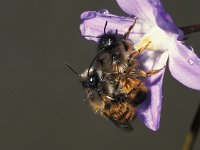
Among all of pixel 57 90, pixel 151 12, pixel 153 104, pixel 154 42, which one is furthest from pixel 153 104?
pixel 57 90

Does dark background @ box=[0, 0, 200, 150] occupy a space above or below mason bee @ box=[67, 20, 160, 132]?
below

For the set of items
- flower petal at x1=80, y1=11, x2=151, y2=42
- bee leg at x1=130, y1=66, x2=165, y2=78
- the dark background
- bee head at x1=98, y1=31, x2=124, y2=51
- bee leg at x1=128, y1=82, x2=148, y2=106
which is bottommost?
the dark background

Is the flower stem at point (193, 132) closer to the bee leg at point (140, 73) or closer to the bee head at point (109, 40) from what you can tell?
the bee leg at point (140, 73)

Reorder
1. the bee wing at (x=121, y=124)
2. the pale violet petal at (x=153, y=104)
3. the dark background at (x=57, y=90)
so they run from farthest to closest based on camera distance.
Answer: the dark background at (x=57, y=90), the pale violet petal at (x=153, y=104), the bee wing at (x=121, y=124)

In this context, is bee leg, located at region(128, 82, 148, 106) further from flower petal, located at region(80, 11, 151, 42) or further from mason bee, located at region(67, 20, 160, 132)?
flower petal, located at region(80, 11, 151, 42)

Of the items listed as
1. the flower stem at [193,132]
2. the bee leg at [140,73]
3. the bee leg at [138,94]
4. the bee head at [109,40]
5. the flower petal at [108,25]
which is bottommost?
the flower stem at [193,132]

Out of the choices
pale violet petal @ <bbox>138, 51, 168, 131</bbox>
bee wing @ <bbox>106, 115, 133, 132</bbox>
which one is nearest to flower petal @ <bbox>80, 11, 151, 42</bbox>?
pale violet petal @ <bbox>138, 51, 168, 131</bbox>

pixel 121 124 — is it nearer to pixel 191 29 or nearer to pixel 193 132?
pixel 193 132

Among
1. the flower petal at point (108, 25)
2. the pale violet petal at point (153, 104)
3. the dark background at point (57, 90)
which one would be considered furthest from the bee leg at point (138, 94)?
the dark background at point (57, 90)

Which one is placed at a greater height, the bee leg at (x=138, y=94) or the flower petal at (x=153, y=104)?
the bee leg at (x=138, y=94)
